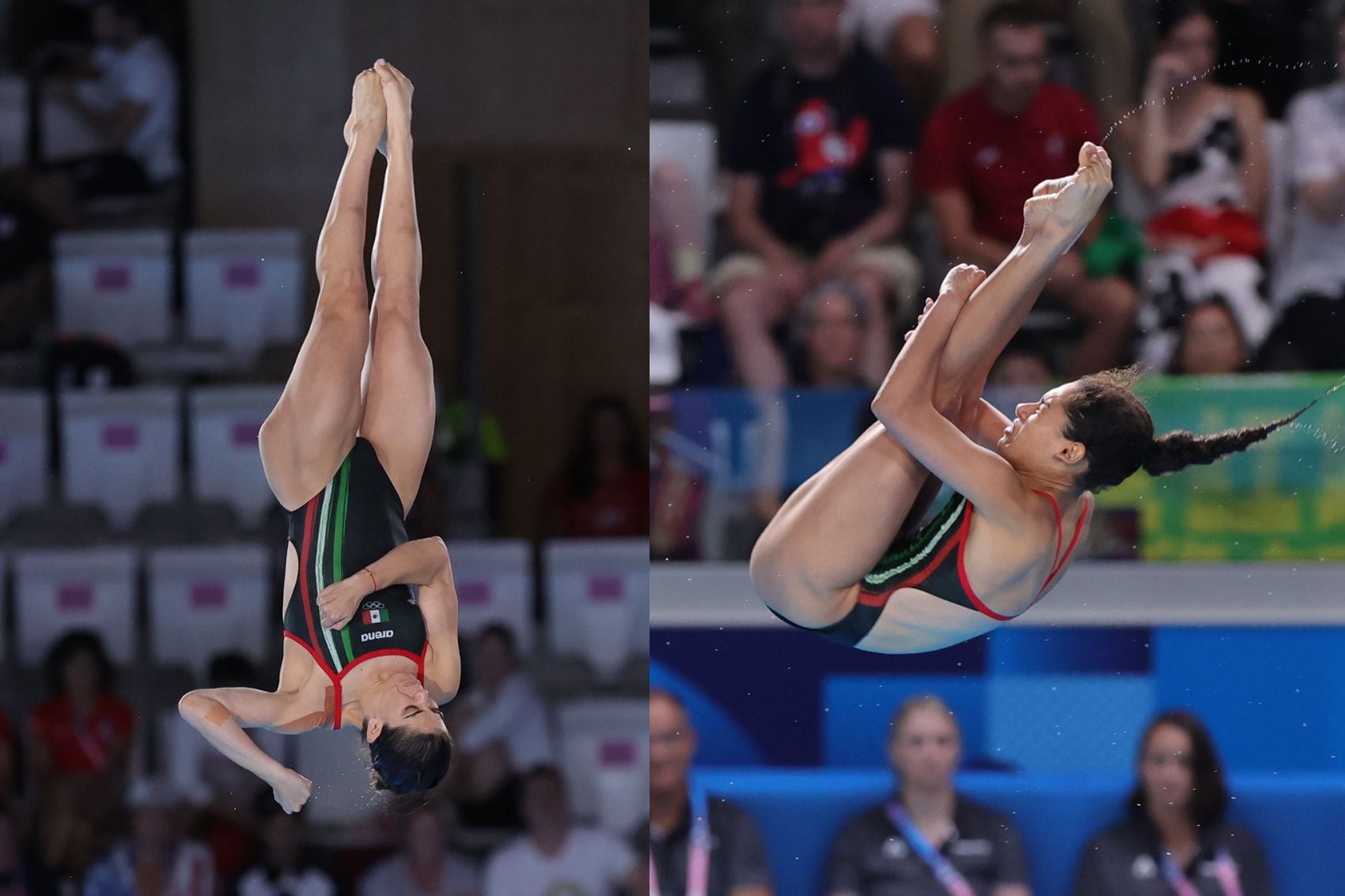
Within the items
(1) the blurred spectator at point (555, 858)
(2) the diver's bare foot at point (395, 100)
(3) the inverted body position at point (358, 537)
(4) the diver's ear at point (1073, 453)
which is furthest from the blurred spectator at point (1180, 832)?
(2) the diver's bare foot at point (395, 100)

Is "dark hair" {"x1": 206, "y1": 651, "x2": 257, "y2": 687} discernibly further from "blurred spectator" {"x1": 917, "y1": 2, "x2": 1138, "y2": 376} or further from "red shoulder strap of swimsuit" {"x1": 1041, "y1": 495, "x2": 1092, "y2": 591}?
"red shoulder strap of swimsuit" {"x1": 1041, "y1": 495, "x2": 1092, "y2": 591}

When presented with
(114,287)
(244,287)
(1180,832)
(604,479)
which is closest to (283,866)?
(604,479)

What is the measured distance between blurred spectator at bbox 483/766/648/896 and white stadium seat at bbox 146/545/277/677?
1092 mm

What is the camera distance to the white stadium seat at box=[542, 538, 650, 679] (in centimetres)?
554

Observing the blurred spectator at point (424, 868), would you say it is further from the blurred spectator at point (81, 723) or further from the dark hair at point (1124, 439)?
the dark hair at point (1124, 439)

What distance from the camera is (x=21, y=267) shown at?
218 inches

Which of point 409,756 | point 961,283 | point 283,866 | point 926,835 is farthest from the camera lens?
point 283,866

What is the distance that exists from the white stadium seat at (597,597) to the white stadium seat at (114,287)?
166 centimetres

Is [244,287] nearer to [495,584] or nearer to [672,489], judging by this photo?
[495,584]

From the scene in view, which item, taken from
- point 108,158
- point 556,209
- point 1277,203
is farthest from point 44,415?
point 1277,203

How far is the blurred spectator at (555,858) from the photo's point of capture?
207 inches

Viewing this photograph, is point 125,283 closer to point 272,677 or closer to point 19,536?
point 19,536

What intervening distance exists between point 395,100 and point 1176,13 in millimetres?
2505

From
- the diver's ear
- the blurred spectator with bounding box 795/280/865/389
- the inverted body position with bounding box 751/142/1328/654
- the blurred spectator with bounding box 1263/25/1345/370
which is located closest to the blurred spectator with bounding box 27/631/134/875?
the blurred spectator with bounding box 795/280/865/389
